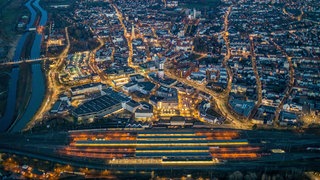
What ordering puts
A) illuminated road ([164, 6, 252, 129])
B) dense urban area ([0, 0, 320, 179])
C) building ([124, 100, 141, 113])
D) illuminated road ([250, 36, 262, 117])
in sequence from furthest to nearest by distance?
illuminated road ([250, 36, 262, 117])
building ([124, 100, 141, 113])
illuminated road ([164, 6, 252, 129])
dense urban area ([0, 0, 320, 179])

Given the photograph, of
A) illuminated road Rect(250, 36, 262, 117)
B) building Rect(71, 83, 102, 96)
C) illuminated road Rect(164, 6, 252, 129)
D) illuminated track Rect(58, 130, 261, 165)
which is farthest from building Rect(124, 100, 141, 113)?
illuminated road Rect(250, 36, 262, 117)

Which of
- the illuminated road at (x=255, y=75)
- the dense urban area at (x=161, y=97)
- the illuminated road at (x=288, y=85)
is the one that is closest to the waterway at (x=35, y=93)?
the dense urban area at (x=161, y=97)

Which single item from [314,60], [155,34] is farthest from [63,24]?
[314,60]

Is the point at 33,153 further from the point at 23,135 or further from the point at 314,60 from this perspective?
the point at 314,60

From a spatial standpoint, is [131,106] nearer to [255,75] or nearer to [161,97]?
[161,97]

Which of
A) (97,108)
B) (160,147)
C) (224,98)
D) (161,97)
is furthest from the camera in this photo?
(224,98)

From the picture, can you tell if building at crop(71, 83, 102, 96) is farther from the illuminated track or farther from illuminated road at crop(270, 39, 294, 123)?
illuminated road at crop(270, 39, 294, 123)

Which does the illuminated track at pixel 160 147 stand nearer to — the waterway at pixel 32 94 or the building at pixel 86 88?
the waterway at pixel 32 94

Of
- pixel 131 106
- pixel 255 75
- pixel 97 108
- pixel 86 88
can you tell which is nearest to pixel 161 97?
pixel 131 106
